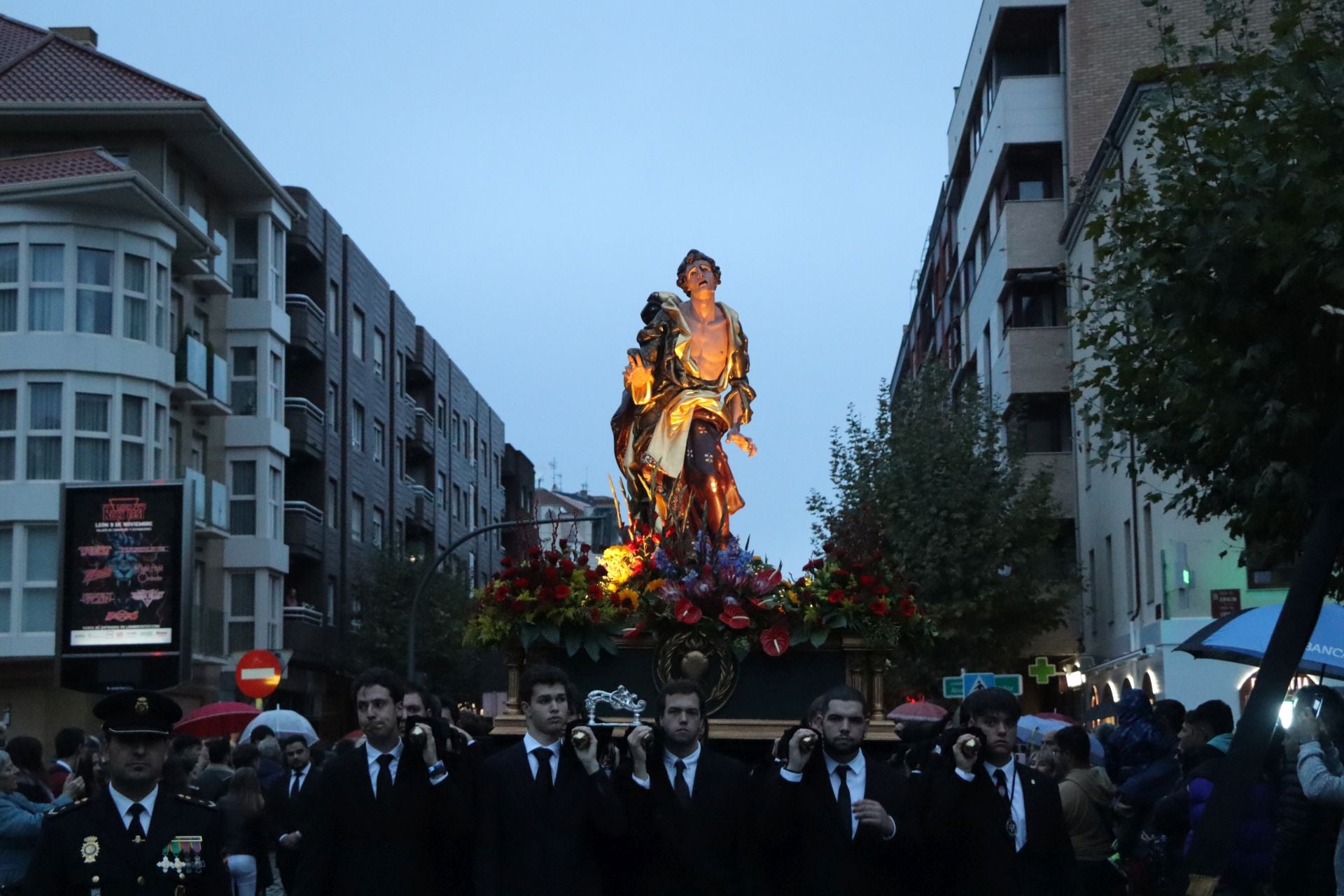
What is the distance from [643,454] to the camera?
15.2 metres

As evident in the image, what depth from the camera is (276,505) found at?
48031mm

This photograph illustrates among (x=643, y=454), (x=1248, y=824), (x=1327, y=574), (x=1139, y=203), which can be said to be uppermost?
(x=1139, y=203)

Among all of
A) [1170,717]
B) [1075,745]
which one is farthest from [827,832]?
[1170,717]

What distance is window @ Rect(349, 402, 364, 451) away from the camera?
56.4 metres

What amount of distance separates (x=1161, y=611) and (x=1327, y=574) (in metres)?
31.3

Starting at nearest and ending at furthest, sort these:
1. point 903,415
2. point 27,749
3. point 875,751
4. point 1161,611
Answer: point 27,749
point 875,751
point 1161,611
point 903,415

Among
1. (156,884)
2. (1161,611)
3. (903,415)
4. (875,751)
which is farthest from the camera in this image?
(903,415)

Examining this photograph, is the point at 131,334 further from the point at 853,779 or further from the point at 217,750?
the point at 853,779

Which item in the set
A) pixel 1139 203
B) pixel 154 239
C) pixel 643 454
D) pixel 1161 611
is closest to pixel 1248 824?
pixel 643 454

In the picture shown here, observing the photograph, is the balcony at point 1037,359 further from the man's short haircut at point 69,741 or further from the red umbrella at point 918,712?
the man's short haircut at point 69,741

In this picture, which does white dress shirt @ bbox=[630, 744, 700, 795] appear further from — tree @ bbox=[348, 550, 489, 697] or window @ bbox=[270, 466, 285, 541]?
tree @ bbox=[348, 550, 489, 697]

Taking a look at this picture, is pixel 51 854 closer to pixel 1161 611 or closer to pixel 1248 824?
pixel 1248 824

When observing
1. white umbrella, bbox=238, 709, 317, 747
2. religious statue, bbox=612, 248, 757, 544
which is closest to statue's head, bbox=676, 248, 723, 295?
religious statue, bbox=612, 248, 757, 544

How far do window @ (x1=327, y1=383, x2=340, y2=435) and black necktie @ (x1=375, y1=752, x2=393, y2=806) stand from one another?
152 feet
